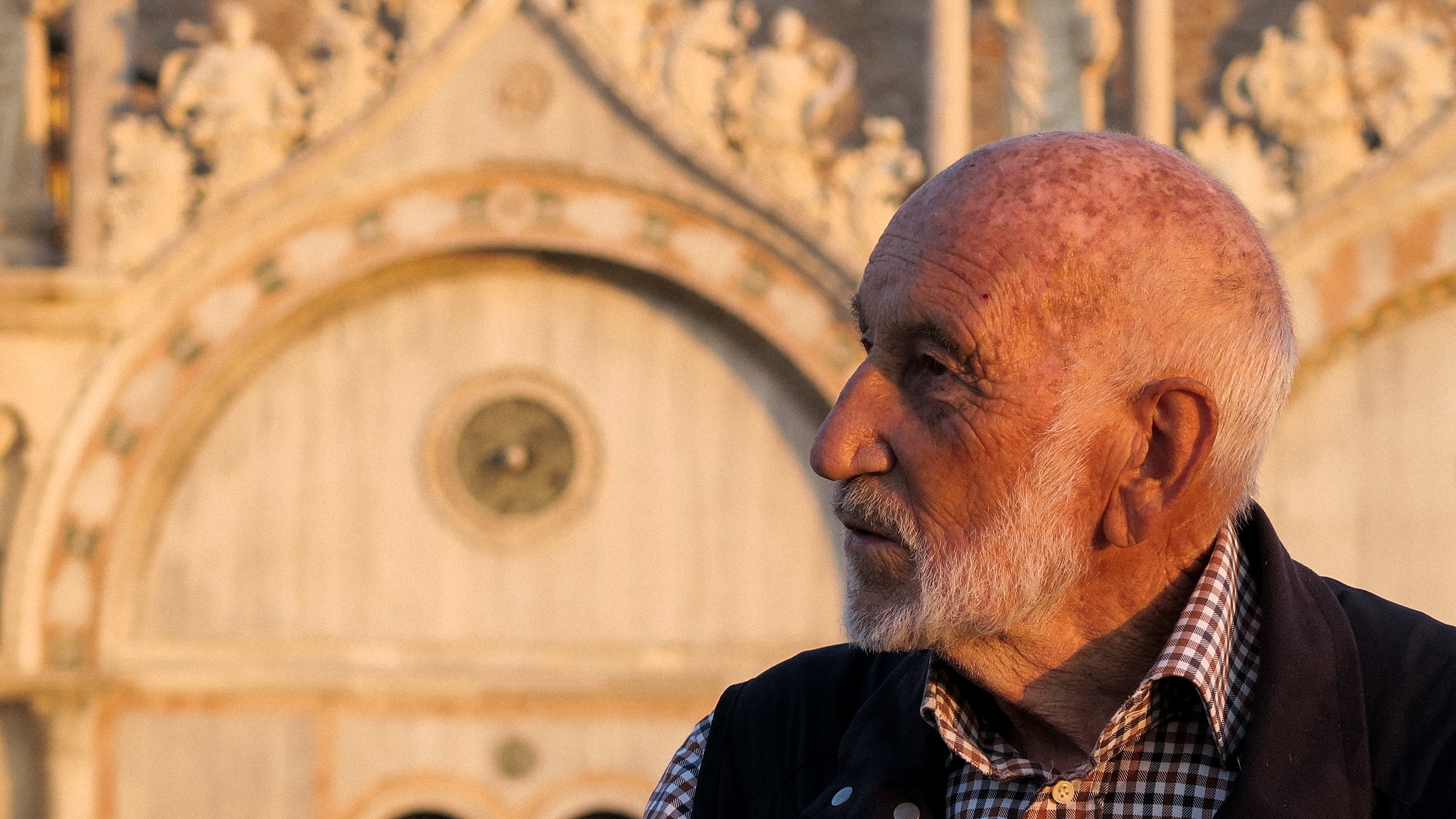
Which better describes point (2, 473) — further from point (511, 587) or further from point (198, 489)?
point (511, 587)

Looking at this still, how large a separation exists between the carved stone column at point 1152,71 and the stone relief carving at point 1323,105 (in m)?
0.15

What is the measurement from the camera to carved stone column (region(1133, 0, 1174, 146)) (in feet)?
19.1

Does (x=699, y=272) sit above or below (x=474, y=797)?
above

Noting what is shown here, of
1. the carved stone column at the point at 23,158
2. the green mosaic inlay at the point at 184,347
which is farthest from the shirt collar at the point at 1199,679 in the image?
the carved stone column at the point at 23,158

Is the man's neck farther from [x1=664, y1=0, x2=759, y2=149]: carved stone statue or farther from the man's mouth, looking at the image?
[x1=664, y1=0, x2=759, y2=149]: carved stone statue

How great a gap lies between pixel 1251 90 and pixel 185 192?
11.8 feet

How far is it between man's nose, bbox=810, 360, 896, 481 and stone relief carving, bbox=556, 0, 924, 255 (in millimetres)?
4429

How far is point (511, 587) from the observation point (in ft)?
20.5

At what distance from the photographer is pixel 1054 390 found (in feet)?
4.61

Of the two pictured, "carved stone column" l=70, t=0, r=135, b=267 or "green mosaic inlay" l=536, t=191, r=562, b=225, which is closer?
"green mosaic inlay" l=536, t=191, r=562, b=225

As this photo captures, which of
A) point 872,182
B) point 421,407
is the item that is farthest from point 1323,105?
point 421,407

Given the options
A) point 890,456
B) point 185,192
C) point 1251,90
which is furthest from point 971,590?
point 185,192

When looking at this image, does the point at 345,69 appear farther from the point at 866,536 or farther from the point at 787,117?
the point at 866,536

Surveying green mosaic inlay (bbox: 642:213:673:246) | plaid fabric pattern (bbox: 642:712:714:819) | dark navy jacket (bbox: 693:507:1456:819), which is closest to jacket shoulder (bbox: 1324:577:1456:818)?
dark navy jacket (bbox: 693:507:1456:819)
